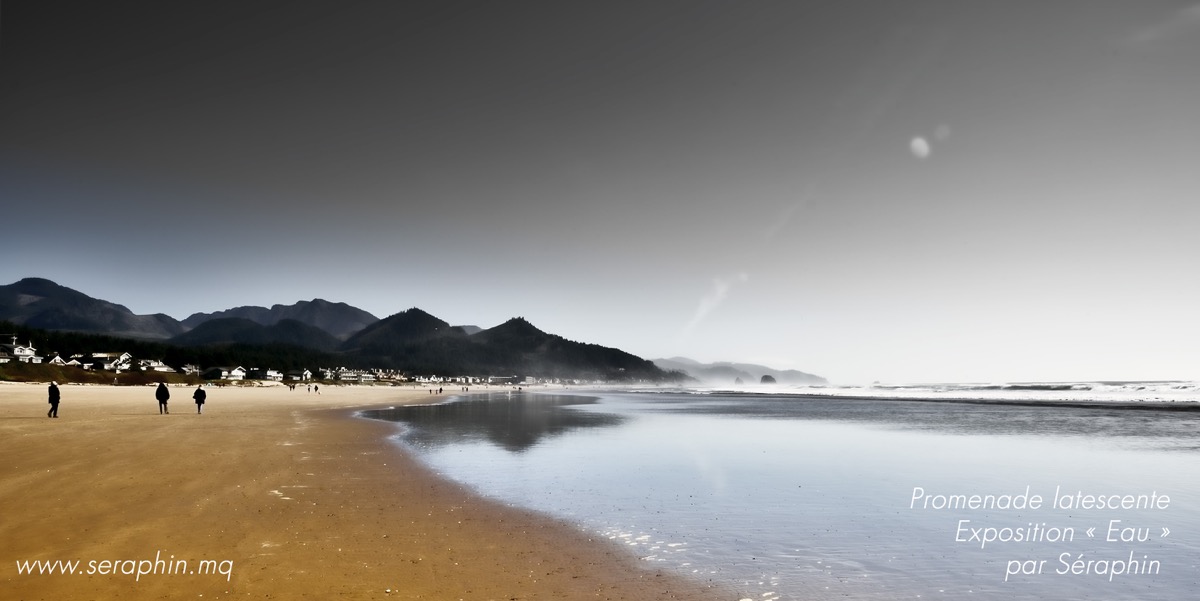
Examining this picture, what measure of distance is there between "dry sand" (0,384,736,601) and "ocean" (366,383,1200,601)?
58.8 inches

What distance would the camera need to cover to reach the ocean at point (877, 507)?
8.65 meters

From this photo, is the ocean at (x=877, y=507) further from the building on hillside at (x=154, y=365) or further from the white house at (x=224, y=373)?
the white house at (x=224, y=373)

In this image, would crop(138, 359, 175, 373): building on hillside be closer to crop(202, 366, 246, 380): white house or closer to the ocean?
crop(202, 366, 246, 380): white house

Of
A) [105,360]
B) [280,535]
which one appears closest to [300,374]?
[105,360]

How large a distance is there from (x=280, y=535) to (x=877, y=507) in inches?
494

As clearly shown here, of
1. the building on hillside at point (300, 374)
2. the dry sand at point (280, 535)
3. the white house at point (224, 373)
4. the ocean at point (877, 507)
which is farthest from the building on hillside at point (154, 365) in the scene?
the dry sand at point (280, 535)

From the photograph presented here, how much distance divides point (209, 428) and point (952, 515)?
3068 centimetres

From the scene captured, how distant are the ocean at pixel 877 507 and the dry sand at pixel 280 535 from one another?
1494 mm

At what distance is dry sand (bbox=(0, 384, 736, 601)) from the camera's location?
7.41 meters

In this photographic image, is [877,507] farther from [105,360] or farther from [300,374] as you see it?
[300,374]

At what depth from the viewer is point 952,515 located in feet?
41.9

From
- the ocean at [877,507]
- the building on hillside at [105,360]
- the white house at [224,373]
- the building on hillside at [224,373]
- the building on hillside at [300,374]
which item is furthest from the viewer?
the building on hillside at [300,374]

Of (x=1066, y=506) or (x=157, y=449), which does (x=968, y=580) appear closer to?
(x=1066, y=506)

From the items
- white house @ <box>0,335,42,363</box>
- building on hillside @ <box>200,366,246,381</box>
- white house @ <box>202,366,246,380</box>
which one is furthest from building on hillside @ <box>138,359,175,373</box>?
white house @ <box>0,335,42,363</box>
